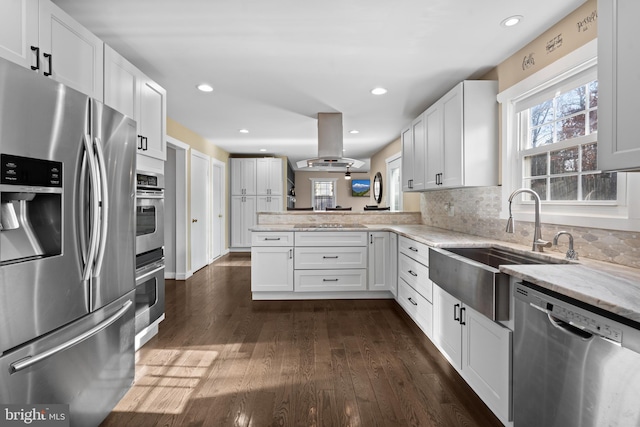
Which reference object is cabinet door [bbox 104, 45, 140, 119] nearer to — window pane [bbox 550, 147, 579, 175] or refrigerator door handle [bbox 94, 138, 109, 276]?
refrigerator door handle [bbox 94, 138, 109, 276]

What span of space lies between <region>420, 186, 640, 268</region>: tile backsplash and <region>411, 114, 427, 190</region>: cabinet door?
1.13 feet

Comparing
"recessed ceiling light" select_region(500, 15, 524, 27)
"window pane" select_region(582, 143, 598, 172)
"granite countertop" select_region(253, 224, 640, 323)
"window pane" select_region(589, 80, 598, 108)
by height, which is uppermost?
"recessed ceiling light" select_region(500, 15, 524, 27)

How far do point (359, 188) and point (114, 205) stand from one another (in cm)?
964

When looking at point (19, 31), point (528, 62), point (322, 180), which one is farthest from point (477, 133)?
point (322, 180)

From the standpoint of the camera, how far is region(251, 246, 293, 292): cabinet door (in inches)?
141

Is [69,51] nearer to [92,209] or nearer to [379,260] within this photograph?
[92,209]

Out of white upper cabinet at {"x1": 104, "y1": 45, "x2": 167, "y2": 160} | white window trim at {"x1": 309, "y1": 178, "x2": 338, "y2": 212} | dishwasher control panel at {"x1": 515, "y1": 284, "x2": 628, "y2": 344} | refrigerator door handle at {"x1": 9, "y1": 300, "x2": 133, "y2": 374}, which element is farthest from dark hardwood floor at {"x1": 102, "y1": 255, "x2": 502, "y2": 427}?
white window trim at {"x1": 309, "y1": 178, "x2": 338, "y2": 212}

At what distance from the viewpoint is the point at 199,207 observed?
17.4ft

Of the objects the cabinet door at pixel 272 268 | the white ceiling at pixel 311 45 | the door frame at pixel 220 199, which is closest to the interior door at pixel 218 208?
the door frame at pixel 220 199

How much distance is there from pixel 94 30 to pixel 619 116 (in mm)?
2945

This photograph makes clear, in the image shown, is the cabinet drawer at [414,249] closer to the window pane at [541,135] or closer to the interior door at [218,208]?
the window pane at [541,135]

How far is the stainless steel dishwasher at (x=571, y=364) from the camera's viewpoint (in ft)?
2.96

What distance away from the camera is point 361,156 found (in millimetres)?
7949

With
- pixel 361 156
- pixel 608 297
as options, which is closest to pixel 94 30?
pixel 608 297
